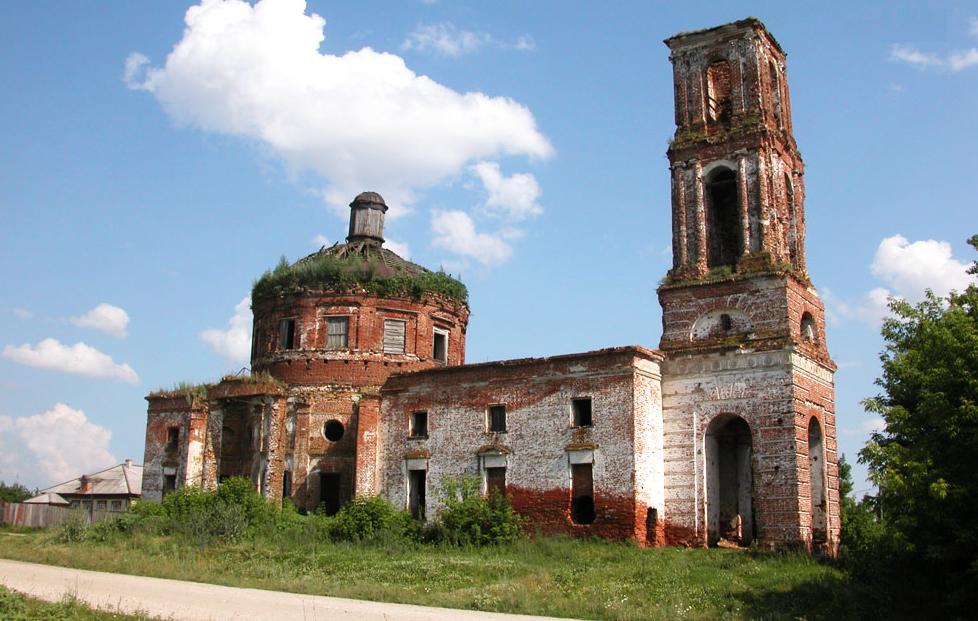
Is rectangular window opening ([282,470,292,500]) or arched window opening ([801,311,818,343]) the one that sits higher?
arched window opening ([801,311,818,343])

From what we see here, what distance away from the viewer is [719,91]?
29031 mm

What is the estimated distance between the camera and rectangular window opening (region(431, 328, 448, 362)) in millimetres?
34156

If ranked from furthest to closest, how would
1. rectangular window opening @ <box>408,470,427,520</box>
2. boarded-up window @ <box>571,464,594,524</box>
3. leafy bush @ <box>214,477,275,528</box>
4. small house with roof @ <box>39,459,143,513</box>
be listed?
small house with roof @ <box>39,459,143,513</box>
rectangular window opening @ <box>408,470,427,520</box>
leafy bush @ <box>214,477,275,528</box>
boarded-up window @ <box>571,464,594,524</box>

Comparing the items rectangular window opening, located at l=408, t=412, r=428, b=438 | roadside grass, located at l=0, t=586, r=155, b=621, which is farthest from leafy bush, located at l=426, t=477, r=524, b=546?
roadside grass, located at l=0, t=586, r=155, b=621

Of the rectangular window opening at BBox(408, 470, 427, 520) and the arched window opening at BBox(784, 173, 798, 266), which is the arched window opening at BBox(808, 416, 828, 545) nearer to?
the arched window opening at BBox(784, 173, 798, 266)

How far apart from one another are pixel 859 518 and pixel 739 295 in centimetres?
663

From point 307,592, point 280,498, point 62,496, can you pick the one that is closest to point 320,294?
point 280,498

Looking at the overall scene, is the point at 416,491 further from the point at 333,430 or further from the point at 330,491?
the point at 333,430

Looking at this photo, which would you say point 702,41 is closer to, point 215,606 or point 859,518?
point 859,518

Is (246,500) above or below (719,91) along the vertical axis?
below

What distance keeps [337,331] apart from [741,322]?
1423 centimetres

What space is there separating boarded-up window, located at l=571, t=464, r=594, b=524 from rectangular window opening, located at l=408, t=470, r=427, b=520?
16.7ft

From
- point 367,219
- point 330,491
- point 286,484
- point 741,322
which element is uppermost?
A: point 367,219

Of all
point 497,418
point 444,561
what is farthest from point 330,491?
point 444,561
